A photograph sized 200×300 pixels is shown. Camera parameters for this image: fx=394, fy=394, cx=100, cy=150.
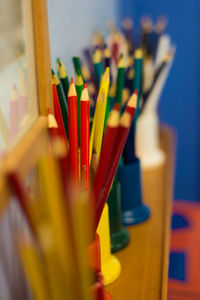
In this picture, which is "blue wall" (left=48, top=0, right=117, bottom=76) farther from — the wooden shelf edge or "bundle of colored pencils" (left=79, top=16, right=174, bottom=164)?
the wooden shelf edge

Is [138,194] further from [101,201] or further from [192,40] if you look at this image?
[192,40]

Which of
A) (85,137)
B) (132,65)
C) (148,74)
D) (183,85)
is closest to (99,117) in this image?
(85,137)

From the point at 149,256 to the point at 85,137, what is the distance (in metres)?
0.21

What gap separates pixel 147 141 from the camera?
83 cm

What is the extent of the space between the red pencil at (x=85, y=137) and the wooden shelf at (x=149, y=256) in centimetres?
14

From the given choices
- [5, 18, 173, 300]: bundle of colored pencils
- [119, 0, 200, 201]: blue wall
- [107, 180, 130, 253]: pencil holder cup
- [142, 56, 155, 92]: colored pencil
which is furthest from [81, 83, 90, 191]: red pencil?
[119, 0, 200, 201]: blue wall

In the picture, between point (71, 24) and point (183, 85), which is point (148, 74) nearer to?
point (71, 24)

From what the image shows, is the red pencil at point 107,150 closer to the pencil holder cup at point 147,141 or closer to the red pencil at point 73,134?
the red pencil at point 73,134

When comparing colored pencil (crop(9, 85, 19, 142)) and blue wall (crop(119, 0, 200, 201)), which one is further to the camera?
blue wall (crop(119, 0, 200, 201))

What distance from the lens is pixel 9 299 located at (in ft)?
1.10

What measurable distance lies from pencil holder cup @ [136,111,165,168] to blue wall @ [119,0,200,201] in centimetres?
49

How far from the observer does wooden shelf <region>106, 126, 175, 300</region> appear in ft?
1.45

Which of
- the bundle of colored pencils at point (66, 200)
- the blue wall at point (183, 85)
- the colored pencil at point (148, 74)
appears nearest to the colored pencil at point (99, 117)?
the bundle of colored pencils at point (66, 200)

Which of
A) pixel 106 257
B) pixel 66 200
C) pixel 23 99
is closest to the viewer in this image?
pixel 66 200
